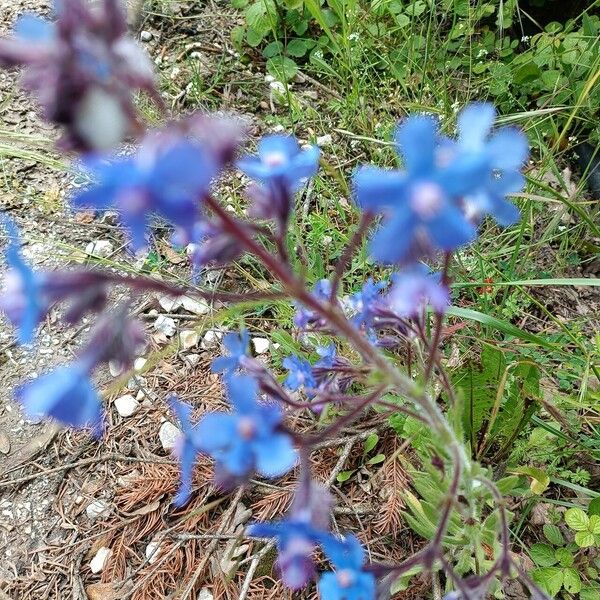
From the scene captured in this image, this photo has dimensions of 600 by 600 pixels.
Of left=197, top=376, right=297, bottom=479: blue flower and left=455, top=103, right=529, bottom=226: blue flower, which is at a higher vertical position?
left=455, top=103, right=529, bottom=226: blue flower

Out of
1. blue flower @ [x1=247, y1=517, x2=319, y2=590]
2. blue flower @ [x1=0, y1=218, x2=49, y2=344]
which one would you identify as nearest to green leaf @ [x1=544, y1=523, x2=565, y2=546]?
blue flower @ [x1=247, y1=517, x2=319, y2=590]

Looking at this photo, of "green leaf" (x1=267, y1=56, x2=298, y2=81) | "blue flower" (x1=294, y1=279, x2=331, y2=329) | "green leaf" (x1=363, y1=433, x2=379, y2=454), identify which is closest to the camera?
"blue flower" (x1=294, y1=279, x2=331, y2=329)

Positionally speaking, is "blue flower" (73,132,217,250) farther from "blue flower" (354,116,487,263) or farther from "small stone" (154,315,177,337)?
"small stone" (154,315,177,337)

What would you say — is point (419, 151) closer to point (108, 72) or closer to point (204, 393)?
point (108, 72)

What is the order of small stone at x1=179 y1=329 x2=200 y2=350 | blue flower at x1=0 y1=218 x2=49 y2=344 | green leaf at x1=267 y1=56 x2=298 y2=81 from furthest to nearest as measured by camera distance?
green leaf at x1=267 y1=56 x2=298 y2=81
small stone at x1=179 y1=329 x2=200 y2=350
blue flower at x1=0 y1=218 x2=49 y2=344

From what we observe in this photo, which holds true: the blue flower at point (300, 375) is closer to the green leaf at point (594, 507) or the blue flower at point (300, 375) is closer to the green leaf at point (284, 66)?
the green leaf at point (594, 507)

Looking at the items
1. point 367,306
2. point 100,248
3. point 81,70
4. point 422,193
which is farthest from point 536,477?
point 100,248
